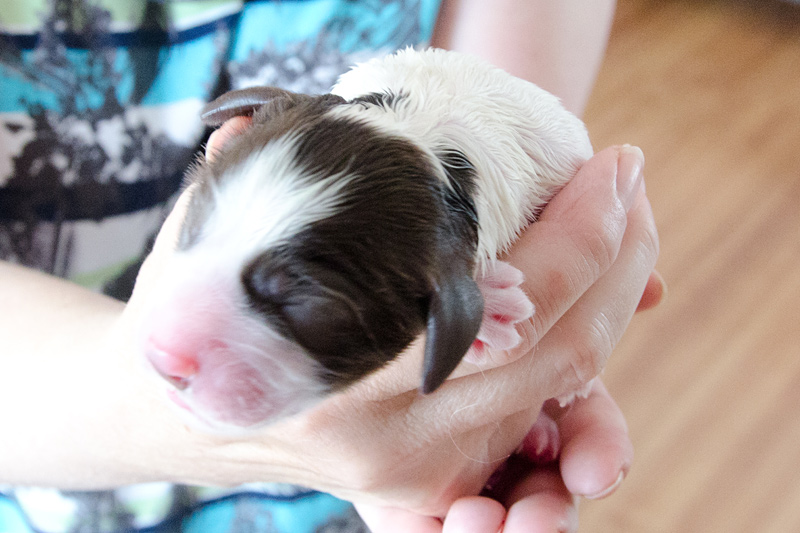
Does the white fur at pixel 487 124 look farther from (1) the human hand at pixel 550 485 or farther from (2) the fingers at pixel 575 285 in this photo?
(1) the human hand at pixel 550 485

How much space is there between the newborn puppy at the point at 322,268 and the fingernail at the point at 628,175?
0.30 metres

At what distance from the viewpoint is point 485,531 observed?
4.07 ft

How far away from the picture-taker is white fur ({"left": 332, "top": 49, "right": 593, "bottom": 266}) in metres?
1.01

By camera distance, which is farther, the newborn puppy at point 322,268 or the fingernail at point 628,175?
the fingernail at point 628,175

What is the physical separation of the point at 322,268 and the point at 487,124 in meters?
0.43

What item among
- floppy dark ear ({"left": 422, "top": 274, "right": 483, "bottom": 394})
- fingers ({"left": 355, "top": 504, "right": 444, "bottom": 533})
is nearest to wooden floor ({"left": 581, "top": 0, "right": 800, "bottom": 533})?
fingers ({"left": 355, "top": 504, "right": 444, "bottom": 533})

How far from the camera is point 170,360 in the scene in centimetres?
78

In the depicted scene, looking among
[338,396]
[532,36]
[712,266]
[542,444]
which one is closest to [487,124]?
[338,396]

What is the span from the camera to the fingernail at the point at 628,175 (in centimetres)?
117

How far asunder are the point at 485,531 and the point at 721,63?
3.89 metres

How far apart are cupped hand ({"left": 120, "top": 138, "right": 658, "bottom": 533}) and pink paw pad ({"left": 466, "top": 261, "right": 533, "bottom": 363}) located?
0.03m

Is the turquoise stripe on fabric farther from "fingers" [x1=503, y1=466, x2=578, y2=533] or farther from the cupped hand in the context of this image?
"fingers" [x1=503, y1=466, x2=578, y2=533]

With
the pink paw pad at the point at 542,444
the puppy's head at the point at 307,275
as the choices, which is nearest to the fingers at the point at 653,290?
the pink paw pad at the point at 542,444

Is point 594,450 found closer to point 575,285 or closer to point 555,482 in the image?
point 555,482
